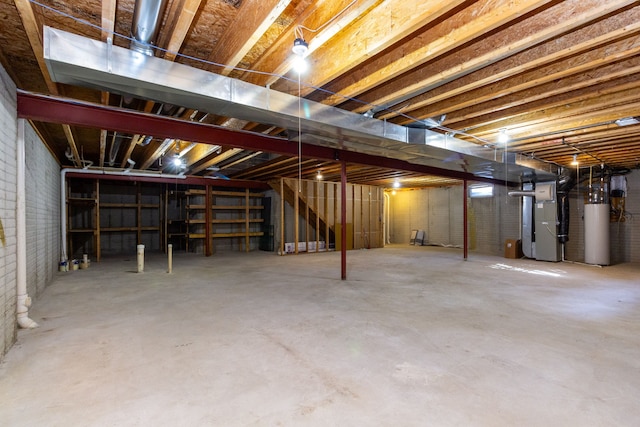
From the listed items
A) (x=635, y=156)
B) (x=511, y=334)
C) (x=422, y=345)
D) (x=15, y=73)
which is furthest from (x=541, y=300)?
(x=15, y=73)

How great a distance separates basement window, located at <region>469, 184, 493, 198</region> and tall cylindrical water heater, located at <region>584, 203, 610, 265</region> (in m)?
2.96

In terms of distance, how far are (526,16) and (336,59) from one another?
135 centimetres

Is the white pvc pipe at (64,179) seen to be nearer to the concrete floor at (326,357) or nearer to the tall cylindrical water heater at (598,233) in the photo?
the concrete floor at (326,357)

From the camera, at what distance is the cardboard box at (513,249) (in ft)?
26.1

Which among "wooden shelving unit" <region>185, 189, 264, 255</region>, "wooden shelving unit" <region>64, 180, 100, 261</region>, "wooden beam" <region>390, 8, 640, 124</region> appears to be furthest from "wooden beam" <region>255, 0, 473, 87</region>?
"wooden shelving unit" <region>64, 180, 100, 261</region>

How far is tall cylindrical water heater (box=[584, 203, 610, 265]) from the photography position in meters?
6.70

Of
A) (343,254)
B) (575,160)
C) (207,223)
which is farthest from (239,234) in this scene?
(575,160)

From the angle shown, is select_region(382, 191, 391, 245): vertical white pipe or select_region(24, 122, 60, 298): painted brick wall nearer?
select_region(24, 122, 60, 298): painted brick wall

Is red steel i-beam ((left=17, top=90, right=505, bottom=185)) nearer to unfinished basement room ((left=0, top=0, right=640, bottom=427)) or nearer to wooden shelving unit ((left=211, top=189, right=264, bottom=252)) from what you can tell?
unfinished basement room ((left=0, top=0, right=640, bottom=427))

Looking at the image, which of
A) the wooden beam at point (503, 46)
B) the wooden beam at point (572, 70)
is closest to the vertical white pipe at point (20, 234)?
the wooden beam at point (503, 46)

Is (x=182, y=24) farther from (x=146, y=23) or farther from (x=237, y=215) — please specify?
(x=237, y=215)

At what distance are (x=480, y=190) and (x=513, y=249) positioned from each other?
8.29 ft

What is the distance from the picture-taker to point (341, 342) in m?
2.58

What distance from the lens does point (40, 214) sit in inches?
173
